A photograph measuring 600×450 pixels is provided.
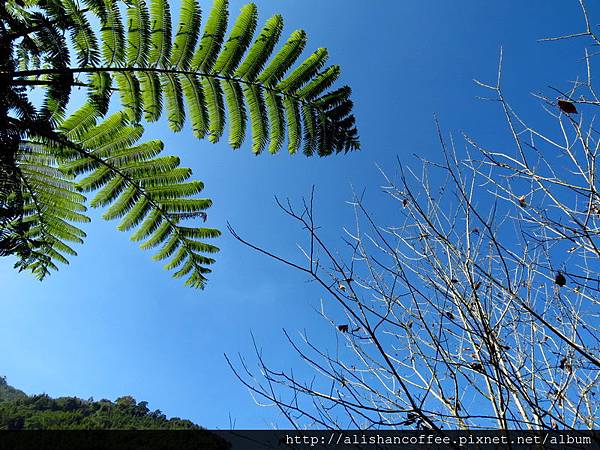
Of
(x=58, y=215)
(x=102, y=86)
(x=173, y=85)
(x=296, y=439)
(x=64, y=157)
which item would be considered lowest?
(x=296, y=439)

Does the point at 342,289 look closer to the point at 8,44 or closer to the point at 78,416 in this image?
the point at 8,44

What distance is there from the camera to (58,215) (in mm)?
3271

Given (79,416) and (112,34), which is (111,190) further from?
(79,416)

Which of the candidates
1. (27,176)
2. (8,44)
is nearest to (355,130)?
(8,44)

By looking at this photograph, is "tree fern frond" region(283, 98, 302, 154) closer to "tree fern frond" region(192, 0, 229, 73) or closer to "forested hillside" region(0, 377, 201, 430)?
"tree fern frond" region(192, 0, 229, 73)

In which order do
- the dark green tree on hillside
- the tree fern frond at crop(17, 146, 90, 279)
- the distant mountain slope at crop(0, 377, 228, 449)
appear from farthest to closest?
1. the distant mountain slope at crop(0, 377, 228, 449)
2. the tree fern frond at crop(17, 146, 90, 279)
3. the dark green tree on hillside

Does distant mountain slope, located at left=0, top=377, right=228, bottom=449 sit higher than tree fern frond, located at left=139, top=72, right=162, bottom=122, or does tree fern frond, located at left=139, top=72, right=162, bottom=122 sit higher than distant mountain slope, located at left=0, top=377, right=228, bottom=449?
tree fern frond, located at left=139, top=72, right=162, bottom=122

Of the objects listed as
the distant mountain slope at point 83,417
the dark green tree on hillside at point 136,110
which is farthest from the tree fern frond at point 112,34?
the distant mountain slope at point 83,417

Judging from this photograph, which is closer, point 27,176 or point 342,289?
point 342,289

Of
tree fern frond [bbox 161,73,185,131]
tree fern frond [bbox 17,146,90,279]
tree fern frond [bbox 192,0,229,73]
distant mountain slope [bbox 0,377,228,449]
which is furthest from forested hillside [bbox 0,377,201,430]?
tree fern frond [bbox 192,0,229,73]

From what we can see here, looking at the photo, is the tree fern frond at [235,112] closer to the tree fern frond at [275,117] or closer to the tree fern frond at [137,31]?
the tree fern frond at [275,117]

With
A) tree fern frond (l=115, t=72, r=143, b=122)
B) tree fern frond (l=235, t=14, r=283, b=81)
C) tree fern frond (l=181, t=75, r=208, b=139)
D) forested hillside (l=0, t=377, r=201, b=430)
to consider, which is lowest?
forested hillside (l=0, t=377, r=201, b=430)

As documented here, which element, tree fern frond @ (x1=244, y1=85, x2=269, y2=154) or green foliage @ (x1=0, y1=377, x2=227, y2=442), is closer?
tree fern frond @ (x1=244, y1=85, x2=269, y2=154)

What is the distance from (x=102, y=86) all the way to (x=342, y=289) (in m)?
1.99
